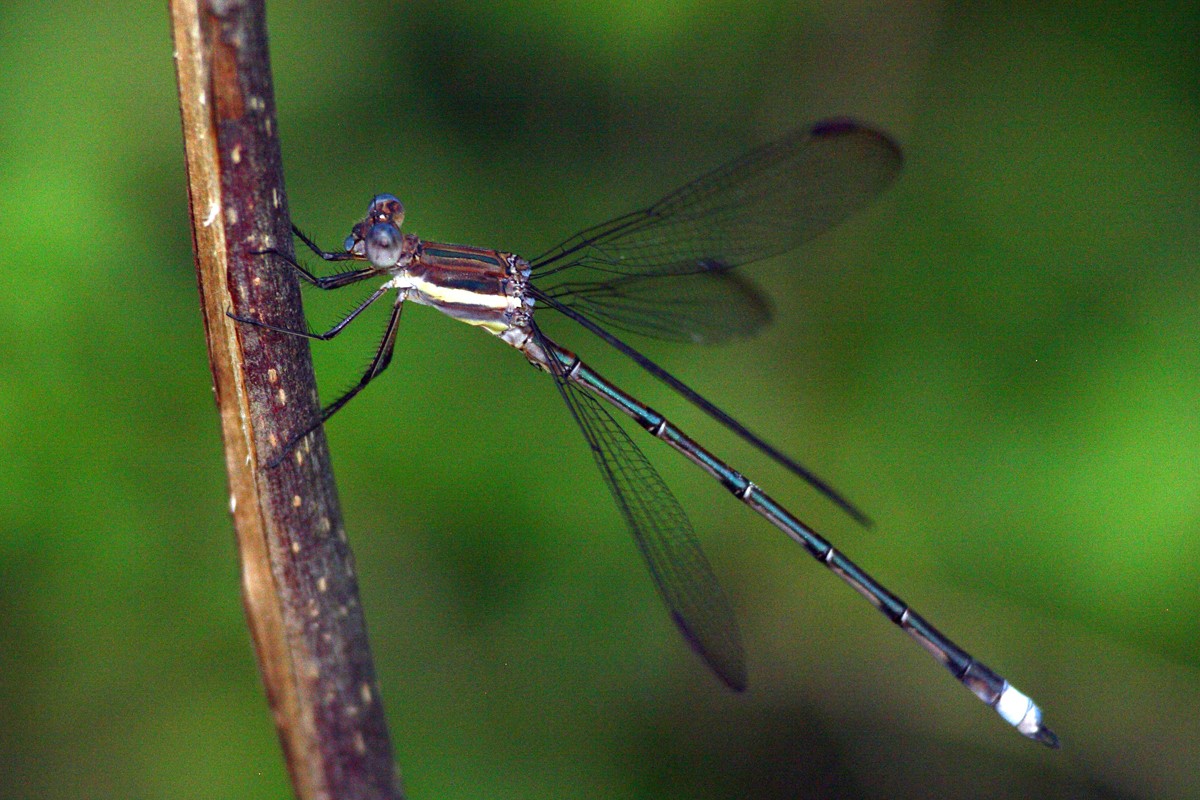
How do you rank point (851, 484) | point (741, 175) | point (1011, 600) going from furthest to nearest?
point (851, 484)
point (1011, 600)
point (741, 175)

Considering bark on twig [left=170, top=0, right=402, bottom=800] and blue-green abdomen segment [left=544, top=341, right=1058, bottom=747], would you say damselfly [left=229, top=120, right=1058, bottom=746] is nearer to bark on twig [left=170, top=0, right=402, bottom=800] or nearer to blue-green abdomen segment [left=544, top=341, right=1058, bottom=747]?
blue-green abdomen segment [left=544, top=341, right=1058, bottom=747]

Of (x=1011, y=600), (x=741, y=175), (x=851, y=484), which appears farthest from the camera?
(x=851, y=484)

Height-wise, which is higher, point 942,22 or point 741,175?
point 942,22

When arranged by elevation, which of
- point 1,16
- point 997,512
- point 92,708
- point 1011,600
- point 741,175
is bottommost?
point 92,708

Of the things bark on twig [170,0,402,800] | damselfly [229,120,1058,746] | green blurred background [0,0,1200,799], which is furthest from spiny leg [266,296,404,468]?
green blurred background [0,0,1200,799]

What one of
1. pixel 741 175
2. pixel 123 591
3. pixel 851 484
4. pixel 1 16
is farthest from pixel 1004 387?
pixel 1 16

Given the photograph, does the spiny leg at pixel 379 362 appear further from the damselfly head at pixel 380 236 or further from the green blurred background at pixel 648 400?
the green blurred background at pixel 648 400

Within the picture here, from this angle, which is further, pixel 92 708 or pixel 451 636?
pixel 451 636

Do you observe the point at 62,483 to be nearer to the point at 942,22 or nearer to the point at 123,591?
the point at 123,591

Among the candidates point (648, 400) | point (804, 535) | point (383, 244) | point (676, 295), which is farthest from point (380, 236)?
point (804, 535)
